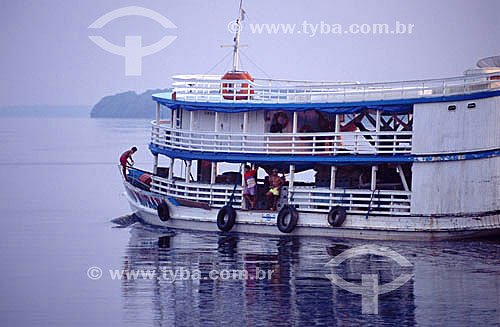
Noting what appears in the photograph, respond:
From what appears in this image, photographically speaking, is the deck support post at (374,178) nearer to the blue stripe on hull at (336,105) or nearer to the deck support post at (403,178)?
the deck support post at (403,178)

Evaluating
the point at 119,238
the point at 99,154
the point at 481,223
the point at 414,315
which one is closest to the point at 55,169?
Result: the point at 99,154

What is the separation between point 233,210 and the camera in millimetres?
30562

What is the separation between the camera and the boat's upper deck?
1101 inches

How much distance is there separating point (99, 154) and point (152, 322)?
165 feet

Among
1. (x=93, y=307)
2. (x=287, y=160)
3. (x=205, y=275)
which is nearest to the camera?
(x=93, y=307)

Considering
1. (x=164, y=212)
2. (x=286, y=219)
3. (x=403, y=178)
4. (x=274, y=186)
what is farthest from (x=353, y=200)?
(x=164, y=212)

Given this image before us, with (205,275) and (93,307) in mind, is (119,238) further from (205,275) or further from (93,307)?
(93,307)

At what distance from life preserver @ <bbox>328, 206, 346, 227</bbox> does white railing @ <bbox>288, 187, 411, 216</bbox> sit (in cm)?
22

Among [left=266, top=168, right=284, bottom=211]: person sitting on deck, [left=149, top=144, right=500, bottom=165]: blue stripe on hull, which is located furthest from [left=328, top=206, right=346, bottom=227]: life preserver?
[left=266, top=168, right=284, bottom=211]: person sitting on deck

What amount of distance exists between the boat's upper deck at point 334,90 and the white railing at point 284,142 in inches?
39.4

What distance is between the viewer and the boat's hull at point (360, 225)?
2803cm

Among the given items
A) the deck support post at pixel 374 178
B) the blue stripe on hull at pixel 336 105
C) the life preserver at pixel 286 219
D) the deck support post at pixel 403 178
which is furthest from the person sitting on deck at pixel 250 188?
the deck support post at pixel 403 178

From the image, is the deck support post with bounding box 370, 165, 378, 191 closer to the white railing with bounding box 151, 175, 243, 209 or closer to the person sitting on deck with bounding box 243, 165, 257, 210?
the person sitting on deck with bounding box 243, 165, 257, 210

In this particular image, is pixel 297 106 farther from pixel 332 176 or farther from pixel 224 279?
pixel 224 279
